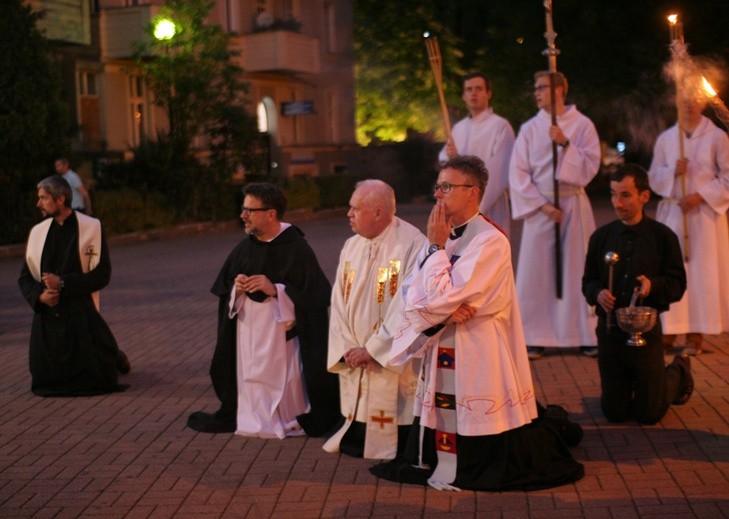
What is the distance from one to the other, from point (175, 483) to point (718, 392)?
13.3 feet

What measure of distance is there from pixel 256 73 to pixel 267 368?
31868 millimetres

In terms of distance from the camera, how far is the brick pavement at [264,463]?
6562 mm

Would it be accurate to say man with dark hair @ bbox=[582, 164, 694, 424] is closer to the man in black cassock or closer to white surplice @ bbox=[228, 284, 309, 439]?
white surplice @ bbox=[228, 284, 309, 439]

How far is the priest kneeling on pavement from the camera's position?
657 cm

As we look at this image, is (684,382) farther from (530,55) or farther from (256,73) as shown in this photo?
(530,55)

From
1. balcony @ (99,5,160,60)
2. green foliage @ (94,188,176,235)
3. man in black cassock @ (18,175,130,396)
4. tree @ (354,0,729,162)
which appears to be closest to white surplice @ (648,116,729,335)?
man in black cassock @ (18,175,130,396)

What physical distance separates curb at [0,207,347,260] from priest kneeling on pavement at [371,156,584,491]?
17.1 metres

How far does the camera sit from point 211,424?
852 cm

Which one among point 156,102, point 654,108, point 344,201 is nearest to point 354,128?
point 344,201

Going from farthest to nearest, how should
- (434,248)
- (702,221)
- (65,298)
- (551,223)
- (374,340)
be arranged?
(551,223), (702,221), (65,298), (374,340), (434,248)

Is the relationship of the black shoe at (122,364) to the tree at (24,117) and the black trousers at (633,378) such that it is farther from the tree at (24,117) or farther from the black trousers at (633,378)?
the tree at (24,117)

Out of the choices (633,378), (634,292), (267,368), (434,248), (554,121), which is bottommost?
(633,378)

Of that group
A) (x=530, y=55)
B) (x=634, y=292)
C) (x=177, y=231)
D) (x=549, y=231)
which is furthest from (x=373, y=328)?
(x=530, y=55)

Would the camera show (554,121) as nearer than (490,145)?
Yes
